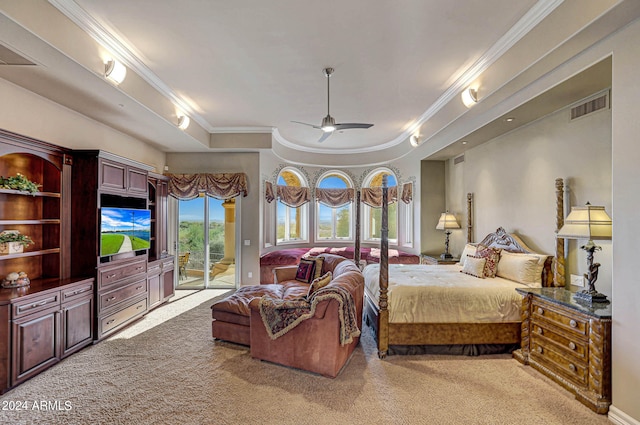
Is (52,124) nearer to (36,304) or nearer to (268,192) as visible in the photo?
(36,304)

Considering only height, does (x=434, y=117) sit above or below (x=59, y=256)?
above

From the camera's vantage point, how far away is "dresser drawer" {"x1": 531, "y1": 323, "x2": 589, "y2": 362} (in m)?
2.43

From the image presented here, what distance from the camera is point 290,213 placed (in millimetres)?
7707

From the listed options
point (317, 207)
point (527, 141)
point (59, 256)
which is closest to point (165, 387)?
point (59, 256)

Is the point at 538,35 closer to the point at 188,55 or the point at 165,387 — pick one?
the point at 188,55

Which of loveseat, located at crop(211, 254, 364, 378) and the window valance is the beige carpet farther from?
the window valance

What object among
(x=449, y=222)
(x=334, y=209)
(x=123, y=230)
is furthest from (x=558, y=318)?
(x=334, y=209)

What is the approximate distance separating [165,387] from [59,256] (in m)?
2.09

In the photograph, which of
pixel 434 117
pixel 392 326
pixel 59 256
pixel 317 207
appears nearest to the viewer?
pixel 392 326

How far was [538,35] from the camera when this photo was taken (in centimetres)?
258

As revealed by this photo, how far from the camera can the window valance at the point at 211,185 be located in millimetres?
5902

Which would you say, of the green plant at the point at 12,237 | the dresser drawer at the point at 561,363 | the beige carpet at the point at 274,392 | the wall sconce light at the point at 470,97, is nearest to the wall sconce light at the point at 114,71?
the green plant at the point at 12,237

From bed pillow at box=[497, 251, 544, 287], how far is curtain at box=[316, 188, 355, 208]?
443cm

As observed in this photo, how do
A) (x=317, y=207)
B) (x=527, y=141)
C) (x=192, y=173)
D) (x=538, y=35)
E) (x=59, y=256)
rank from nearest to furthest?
1. (x=538, y=35)
2. (x=59, y=256)
3. (x=527, y=141)
4. (x=192, y=173)
5. (x=317, y=207)
